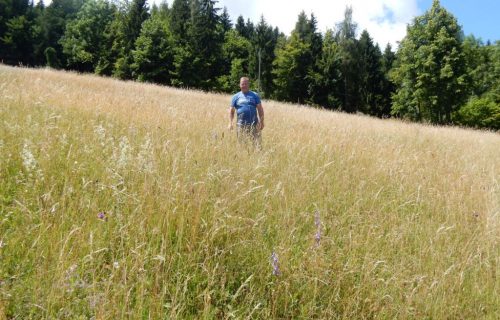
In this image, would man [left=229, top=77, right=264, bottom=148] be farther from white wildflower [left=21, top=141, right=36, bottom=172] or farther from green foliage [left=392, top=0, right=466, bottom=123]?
green foliage [left=392, top=0, right=466, bottom=123]

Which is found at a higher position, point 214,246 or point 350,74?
point 350,74

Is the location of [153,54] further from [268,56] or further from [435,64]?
[435,64]

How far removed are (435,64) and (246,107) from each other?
110ft

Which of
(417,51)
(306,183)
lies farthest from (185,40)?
(306,183)

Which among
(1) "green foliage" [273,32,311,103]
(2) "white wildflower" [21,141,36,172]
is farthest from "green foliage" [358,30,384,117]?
(2) "white wildflower" [21,141,36,172]

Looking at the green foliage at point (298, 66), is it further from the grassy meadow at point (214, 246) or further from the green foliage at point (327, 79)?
the grassy meadow at point (214, 246)

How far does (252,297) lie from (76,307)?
875mm

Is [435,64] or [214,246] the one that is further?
[435,64]

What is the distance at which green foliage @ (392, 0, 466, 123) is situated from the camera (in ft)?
107

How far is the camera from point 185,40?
137 feet

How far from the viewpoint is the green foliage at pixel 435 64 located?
32.5 m

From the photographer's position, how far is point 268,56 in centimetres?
4803

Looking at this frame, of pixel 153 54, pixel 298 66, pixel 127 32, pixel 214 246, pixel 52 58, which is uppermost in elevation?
pixel 127 32

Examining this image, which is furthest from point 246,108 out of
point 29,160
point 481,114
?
point 481,114
